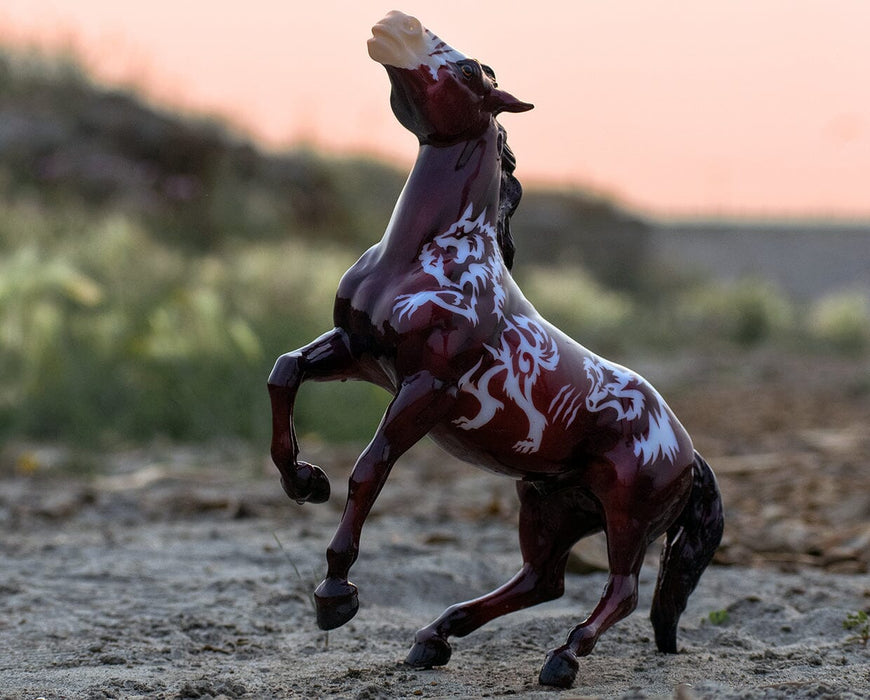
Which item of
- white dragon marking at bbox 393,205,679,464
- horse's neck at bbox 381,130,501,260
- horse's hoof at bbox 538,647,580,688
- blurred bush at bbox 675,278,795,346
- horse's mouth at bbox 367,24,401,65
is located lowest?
blurred bush at bbox 675,278,795,346

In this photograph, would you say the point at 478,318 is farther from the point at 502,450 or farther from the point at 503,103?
the point at 503,103

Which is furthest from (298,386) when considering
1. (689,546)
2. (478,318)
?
(689,546)

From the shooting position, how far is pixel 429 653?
212 cm

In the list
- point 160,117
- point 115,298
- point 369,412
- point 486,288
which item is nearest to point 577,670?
point 486,288

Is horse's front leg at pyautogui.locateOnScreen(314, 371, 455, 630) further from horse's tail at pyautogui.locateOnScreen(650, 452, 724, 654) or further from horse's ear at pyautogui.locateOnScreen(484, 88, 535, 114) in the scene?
horse's tail at pyautogui.locateOnScreen(650, 452, 724, 654)

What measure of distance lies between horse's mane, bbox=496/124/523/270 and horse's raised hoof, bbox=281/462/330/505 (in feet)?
1.79

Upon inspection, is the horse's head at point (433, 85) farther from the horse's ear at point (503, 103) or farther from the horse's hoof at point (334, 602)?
the horse's hoof at point (334, 602)

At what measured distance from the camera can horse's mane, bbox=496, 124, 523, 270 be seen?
2.02 metres

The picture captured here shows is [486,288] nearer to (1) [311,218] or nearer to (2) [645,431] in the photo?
(2) [645,431]

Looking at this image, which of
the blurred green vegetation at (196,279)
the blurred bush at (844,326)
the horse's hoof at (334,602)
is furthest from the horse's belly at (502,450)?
the blurred bush at (844,326)

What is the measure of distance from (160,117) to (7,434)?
11.6 m

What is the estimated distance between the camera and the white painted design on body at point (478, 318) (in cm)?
179

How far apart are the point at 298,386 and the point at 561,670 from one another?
71cm

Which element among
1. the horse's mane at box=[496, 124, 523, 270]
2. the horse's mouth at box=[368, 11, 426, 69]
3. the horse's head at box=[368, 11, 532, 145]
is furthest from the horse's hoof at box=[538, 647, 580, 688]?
the horse's mouth at box=[368, 11, 426, 69]
